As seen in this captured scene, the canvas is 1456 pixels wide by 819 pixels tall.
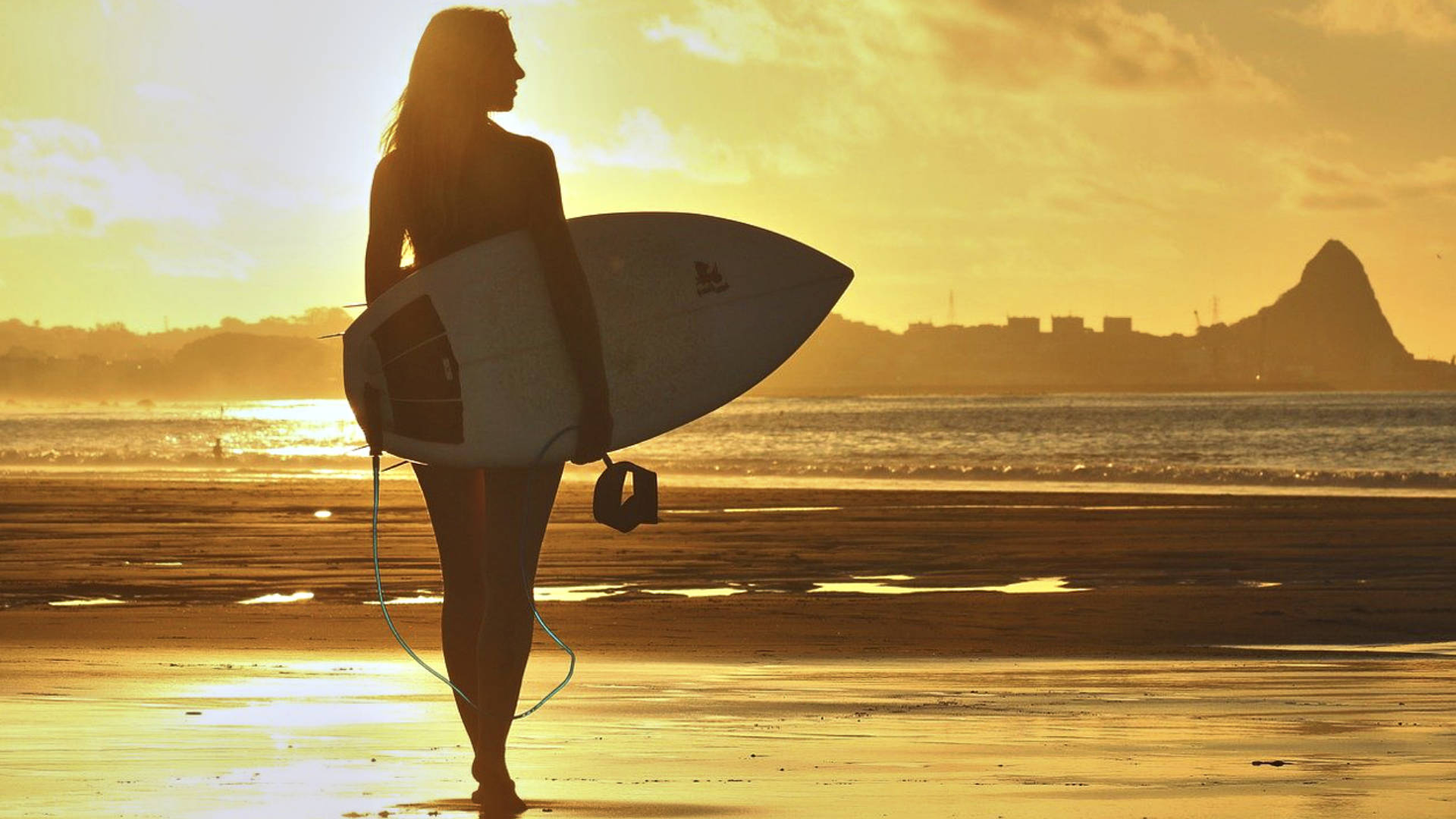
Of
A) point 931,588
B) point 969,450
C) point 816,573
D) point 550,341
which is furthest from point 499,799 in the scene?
point 969,450

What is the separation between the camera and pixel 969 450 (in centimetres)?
5497

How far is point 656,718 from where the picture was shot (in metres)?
5.64

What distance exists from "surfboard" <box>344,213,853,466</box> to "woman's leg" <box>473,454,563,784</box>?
67 mm

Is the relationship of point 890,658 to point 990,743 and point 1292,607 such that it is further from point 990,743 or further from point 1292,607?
point 1292,607

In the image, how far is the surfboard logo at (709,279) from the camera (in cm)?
475

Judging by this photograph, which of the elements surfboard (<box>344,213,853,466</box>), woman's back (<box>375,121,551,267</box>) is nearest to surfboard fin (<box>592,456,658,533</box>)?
surfboard (<box>344,213,853,466</box>)

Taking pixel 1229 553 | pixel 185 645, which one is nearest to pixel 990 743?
pixel 185 645

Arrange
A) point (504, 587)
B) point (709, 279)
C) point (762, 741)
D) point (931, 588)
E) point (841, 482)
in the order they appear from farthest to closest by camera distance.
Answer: point (841, 482) < point (931, 588) < point (762, 741) < point (709, 279) < point (504, 587)

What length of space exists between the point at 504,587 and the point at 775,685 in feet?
9.44

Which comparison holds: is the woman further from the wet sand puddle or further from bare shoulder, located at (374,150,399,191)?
the wet sand puddle

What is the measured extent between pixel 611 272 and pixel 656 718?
1.76m

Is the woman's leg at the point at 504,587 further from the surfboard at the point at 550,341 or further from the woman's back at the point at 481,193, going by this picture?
the woman's back at the point at 481,193

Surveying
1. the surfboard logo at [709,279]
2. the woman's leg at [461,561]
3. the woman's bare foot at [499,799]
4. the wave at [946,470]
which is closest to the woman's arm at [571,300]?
the woman's leg at [461,561]

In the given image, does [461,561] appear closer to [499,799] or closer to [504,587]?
[504,587]
